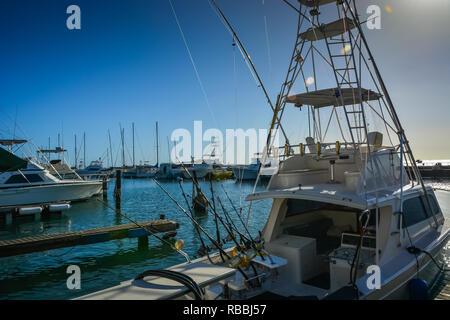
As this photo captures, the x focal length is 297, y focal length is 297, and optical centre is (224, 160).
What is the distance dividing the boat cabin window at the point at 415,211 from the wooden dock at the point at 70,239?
9.21 m

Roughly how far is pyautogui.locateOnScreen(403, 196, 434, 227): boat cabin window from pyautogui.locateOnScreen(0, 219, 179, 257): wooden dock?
921 cm

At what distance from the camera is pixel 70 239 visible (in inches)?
418

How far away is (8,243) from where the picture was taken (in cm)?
970

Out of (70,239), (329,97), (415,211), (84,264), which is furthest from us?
(84,264)

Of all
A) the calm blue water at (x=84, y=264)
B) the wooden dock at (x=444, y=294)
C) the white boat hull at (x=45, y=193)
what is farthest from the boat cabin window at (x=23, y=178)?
the wooden dock at (x=444, y=294)

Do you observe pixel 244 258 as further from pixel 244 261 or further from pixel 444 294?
pixel 444 294

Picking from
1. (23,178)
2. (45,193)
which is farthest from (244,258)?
(23,178)

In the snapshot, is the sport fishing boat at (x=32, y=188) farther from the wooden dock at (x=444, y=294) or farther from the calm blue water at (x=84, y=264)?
the wooden dock at (x=444, y=294)

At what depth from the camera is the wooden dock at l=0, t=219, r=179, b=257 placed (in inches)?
380

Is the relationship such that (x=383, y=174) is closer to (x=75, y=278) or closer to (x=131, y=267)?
(x=131, y=267)

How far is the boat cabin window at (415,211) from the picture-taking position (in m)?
6.84

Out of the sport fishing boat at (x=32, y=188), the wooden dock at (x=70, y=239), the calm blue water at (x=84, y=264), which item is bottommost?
the calm blue water at (x=84, y=264)

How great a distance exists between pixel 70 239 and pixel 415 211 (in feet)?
35.7
